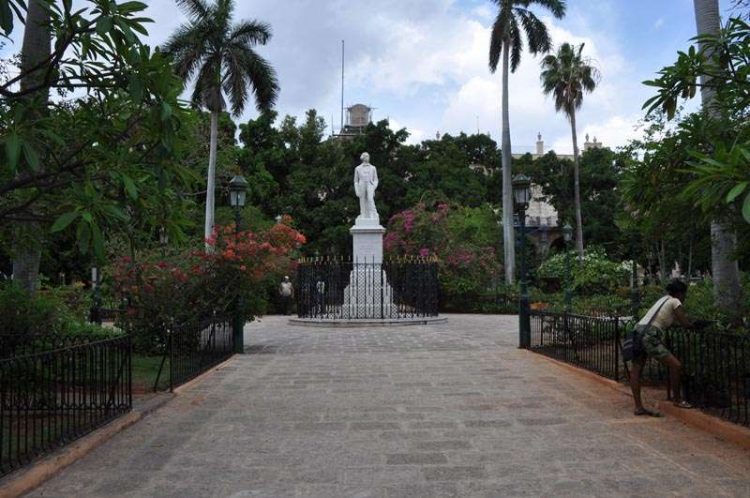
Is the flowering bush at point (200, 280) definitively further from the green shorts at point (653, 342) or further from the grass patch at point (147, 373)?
the green shorts at point (653, 342)

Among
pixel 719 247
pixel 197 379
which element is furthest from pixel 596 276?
pixel 197 379

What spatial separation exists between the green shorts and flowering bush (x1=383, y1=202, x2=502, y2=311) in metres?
22.0

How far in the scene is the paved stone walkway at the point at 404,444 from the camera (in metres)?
4.94

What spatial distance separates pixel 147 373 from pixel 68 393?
144 inches

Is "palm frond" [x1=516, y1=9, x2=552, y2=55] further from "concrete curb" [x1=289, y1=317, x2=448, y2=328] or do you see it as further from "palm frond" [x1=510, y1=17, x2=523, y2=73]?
"concrete curb" [x1=289, y1=317, x2=448, y2=328]

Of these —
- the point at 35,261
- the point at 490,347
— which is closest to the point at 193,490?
the point at 35,261

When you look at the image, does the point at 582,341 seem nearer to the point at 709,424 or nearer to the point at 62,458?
the point at 709,424

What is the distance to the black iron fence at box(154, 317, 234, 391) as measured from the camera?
31.2ft

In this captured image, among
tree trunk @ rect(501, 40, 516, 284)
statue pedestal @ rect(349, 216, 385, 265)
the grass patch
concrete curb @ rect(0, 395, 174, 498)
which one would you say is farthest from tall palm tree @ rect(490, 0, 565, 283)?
concrete curb @ rect(0, 395, 174, 498)

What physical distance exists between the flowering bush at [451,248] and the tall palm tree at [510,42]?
125 centimetres

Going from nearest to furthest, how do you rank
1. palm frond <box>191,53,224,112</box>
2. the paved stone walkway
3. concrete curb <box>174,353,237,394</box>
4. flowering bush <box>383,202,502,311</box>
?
1. the paved stone walkway
2. concrete curb <box>174,353,237,394</box>
3. palm frond <box>191,53,224,112</box>
4. flowering bush <box>383,202,502,311</box>

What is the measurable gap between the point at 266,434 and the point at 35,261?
5.91 m

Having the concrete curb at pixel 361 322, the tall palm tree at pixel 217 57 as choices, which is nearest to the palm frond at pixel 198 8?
the tall palm tree at pixel 217 57

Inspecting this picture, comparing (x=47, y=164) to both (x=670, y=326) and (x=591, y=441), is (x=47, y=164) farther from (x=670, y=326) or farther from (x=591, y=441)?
(x=670, y=326)
